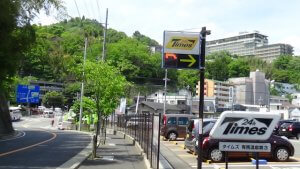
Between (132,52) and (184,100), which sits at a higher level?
(132,52)

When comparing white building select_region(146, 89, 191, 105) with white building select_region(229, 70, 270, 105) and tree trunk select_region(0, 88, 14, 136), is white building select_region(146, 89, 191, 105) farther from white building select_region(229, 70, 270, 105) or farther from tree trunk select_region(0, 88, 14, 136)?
tree trunk select_region(0, 88, 14, 136)

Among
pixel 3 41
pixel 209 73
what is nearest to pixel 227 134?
pixel 3 41

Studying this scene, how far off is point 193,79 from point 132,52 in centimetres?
1407

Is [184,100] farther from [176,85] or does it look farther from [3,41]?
[3,41]

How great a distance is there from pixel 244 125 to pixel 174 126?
24.2 metres

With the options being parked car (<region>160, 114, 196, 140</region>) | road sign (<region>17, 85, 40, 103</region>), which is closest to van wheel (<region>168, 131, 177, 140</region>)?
parked car (<region>160, 114, 196, 140</region>)

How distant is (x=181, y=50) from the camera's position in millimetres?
9727

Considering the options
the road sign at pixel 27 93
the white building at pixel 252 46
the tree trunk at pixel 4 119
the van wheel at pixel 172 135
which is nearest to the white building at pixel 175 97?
the road sign at pixel 27 93

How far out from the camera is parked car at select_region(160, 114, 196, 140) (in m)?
31.3

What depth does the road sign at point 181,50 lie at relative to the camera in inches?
375

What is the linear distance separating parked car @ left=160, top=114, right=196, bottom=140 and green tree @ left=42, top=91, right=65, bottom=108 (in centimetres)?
8237

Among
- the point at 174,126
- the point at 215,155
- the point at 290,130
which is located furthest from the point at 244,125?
the point at 290,130

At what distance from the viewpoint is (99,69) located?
20.1m

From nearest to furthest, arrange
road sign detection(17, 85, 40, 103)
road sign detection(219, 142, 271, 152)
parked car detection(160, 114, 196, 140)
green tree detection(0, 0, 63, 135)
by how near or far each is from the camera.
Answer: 1. road sign detection(219, 142, 271, 152)
2. green tree detection(0, 0, 63, 135)
3. parked car detection(160, 114, 196, 140)
4. road sign detection(17, 85, 40, 103)
